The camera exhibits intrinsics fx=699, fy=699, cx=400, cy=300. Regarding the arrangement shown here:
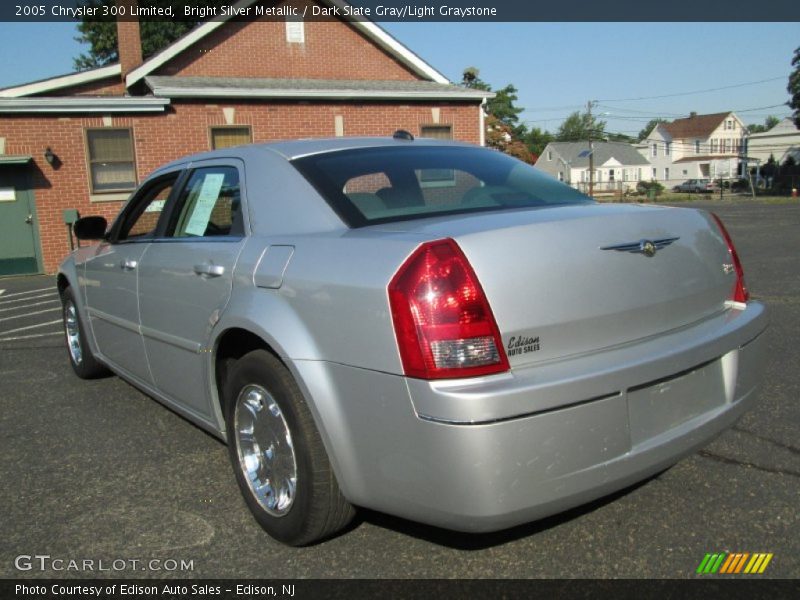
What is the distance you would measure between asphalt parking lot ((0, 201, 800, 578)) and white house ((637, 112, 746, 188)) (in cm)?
8015

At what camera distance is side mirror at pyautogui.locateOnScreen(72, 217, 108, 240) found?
4.46 meters

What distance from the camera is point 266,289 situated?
8.66 feet

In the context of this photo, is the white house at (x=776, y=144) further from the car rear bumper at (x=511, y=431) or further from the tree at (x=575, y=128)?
the car rear bumper at (x=511, y=431)

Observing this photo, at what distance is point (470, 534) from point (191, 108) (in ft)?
46.0

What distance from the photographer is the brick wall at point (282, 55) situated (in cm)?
1688

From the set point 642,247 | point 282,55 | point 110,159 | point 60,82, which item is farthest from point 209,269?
point 282,55

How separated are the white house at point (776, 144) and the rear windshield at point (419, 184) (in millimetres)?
70037

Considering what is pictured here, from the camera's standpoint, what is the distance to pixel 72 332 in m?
5.31

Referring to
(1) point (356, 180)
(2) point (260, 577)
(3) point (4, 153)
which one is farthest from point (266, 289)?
(3) point (4, 153)

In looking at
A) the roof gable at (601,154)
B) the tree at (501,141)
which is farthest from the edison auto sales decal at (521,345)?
the roof gable at (601,154)

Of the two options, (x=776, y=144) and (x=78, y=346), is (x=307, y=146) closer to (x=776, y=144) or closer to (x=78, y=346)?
(x=78, y=346)

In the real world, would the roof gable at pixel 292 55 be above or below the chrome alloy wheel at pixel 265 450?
above
